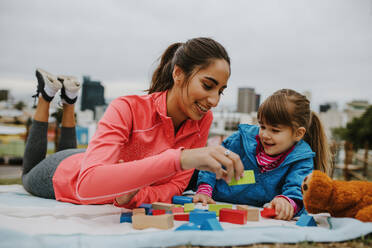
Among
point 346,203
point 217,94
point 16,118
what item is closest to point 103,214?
point 217,94

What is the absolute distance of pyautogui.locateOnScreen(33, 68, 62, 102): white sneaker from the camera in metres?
2.99

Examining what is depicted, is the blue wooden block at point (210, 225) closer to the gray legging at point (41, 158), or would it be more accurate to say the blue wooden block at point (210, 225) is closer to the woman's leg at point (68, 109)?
the gray legging at point (41, 158)

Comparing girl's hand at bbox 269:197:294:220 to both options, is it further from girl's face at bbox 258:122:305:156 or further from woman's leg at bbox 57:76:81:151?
woman's leg at bbox 57:76:81:151

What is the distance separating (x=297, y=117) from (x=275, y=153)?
0.33 metres

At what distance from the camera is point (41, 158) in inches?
116

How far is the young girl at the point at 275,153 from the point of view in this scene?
2.11 metres

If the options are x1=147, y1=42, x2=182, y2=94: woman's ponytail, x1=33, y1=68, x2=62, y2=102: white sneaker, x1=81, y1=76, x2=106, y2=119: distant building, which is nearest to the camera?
x1=147, y1=42, x2=182, y2=94: woman's ponytail

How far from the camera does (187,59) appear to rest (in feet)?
6.35

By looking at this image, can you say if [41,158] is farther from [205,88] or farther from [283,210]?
[283,210]

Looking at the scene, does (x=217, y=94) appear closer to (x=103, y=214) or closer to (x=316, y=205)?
(x=316, y=205)

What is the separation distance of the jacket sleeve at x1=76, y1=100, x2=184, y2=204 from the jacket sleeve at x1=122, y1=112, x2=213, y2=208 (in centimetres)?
40

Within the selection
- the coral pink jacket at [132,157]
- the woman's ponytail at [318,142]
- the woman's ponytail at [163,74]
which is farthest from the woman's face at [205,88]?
the woman's ponytail at [318,142]

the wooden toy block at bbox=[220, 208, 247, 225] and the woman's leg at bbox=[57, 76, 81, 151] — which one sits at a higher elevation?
the woman's leg at bbox=[57, 76, 81, 151]

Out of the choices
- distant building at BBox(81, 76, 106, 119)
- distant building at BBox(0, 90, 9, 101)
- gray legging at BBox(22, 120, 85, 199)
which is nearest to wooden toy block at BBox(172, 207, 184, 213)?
gray legging at BBox(22, 120, 85, 199)
